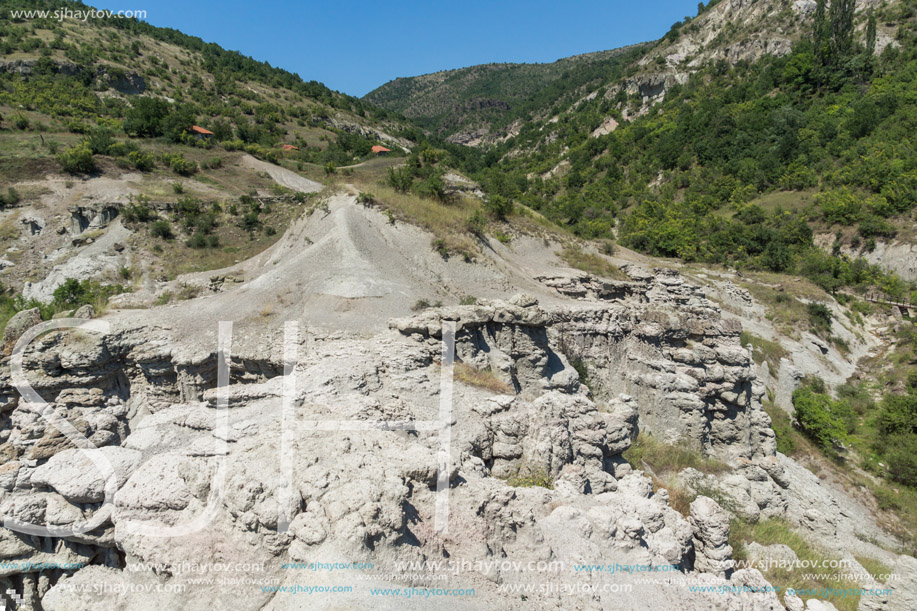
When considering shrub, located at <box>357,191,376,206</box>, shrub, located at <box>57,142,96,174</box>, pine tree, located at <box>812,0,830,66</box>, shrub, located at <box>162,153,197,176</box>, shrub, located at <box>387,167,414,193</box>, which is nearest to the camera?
shrub, located at <box>357,191,376,206</box>

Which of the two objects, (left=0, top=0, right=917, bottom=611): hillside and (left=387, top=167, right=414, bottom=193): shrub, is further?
(left=387, top=167, right=414, bottom=193): shrub

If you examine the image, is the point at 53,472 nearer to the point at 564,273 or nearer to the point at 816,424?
the point at 564,273

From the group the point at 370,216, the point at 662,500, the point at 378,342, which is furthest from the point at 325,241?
the point at 662,500

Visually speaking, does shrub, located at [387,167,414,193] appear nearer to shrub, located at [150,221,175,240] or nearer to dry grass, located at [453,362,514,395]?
dry grass, located at [453,362,514,395]

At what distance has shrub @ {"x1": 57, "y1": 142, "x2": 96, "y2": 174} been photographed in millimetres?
29672

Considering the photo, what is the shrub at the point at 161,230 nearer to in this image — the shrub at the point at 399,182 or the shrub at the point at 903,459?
the shrub at the point at 399,182

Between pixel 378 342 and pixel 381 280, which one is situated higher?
pixel 381 280

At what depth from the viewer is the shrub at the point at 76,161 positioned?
2967 centimetres

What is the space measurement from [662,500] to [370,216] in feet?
50.0

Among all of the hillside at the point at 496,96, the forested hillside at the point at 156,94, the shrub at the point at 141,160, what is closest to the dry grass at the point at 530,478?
the shrub at the point at 141,160

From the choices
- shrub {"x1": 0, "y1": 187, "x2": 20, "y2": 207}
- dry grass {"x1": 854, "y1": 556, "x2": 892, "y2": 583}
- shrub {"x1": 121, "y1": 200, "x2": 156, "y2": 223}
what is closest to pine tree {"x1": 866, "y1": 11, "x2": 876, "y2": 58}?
dry grass {"x1": 854, "y1": 556, "x2": 892, "y2": 583}

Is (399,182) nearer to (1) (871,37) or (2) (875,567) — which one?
(2) (875,567)

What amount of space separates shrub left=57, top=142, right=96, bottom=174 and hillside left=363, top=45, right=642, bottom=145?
370 ft

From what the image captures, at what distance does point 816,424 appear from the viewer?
1798 cm
